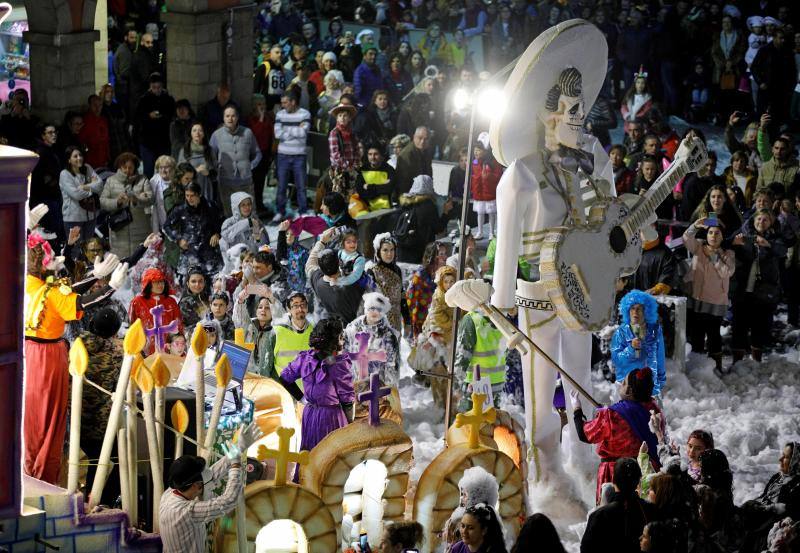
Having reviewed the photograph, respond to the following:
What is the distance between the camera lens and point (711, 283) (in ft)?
49.7

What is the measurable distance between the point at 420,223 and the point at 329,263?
2650 millimetres

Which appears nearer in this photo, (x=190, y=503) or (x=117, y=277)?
(x=190, y=503)

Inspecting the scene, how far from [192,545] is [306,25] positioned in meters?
17.7

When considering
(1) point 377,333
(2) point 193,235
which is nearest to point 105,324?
(1) point 377,333

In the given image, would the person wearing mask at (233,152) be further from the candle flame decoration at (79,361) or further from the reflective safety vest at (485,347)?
the candle flame decoration at (79,361)

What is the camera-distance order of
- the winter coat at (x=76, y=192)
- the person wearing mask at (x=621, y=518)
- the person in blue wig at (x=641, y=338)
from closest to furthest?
the person wearing mask at (x=621, y=518)
the person in blue wig at (x=641, y=338)
the winter coat at (x=76, y=192)

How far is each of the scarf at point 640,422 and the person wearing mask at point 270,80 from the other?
12.5 meters

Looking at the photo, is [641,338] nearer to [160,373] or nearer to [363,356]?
[363,356]

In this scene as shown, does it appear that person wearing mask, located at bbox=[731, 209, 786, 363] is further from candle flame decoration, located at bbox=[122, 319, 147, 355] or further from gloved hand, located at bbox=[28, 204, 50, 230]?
candle flame decoration, located at bbox=[122, 319, 147, 355]

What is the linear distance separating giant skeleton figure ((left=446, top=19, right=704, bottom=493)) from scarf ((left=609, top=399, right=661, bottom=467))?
0.86 meters

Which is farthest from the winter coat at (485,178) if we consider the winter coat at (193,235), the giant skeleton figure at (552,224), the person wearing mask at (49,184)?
the giant skeleton figure at (552,224)

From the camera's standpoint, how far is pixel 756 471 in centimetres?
1277

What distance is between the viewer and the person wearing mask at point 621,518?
9.40 m

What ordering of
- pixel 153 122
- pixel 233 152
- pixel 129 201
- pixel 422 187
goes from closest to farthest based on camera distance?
pixel 129 201
pixel 422 187
pixel 233 152
pixel 153 122
